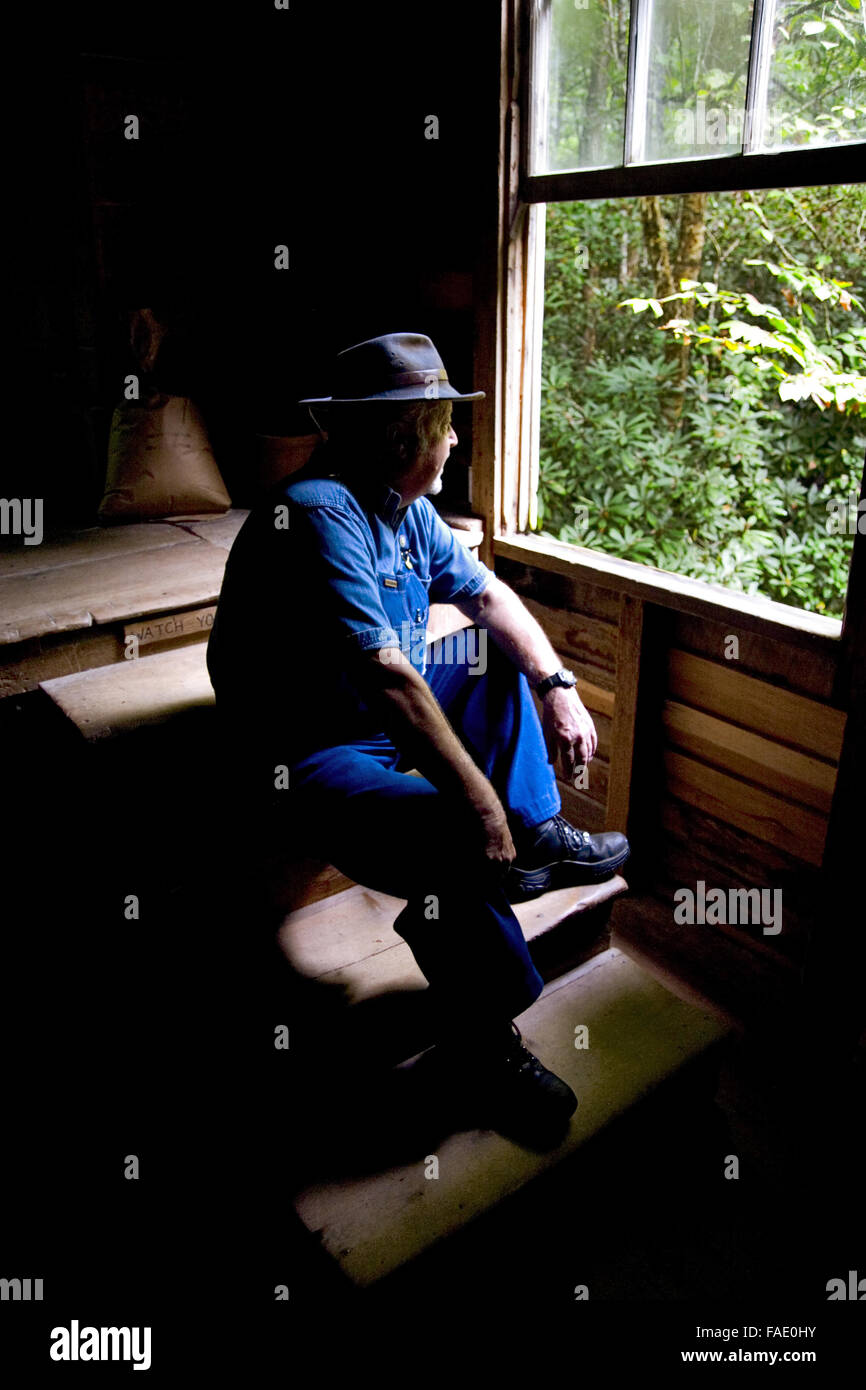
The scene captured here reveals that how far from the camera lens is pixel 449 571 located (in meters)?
2.27

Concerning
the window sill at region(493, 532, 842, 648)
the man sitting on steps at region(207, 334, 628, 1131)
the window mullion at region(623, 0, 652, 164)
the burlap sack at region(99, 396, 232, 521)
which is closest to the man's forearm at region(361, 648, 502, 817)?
the man sitting on steps at region(207, 334, 628, 1131)

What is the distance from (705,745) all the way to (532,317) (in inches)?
59.7

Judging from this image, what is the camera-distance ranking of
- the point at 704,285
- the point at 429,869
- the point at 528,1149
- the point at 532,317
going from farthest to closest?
the point at 704,285 < the point at 532,317 < the point at 528,1149 < the point at 429,869

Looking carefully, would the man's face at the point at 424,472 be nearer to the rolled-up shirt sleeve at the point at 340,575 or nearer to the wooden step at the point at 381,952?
the rolled-up shirt sleeve at the point at 340,575

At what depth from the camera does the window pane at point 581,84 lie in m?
2.61

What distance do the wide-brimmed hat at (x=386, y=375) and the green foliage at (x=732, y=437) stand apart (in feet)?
6.16

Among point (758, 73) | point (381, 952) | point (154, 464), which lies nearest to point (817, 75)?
point (758, 73)

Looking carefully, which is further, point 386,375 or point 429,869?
point 386,375

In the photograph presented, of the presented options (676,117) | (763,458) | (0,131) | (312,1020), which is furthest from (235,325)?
(312,1020)

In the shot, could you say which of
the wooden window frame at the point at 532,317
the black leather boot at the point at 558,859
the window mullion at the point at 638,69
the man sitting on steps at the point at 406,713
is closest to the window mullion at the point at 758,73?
the wooden window frame at the point at 532,317

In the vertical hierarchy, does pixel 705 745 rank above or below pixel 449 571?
below

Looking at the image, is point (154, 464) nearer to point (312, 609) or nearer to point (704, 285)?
point (312, 609)

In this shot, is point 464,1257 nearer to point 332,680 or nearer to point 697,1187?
point 697,1187

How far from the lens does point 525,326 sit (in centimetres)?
312
